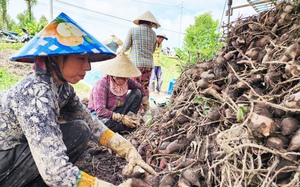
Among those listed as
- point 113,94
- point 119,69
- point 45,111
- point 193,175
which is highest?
point 119,69

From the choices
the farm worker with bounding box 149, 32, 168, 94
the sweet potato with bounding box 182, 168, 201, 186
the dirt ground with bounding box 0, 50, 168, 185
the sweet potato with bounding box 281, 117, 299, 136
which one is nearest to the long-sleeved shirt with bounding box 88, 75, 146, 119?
the dirt ground with bounding box 0, 50, 168, 185

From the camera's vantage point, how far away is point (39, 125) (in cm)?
108

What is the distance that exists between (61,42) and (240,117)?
829mm

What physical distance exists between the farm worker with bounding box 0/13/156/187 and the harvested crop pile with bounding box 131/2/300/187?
9.6 inches

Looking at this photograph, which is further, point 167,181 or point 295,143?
point 167,181

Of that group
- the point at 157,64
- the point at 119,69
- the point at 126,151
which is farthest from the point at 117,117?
the point at 157,64

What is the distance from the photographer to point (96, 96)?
90.4 inches

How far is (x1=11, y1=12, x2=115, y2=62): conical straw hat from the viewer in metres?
1.13

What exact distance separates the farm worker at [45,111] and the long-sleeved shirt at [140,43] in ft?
6.21

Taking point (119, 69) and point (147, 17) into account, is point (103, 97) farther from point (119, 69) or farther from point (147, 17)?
point (147, 17)

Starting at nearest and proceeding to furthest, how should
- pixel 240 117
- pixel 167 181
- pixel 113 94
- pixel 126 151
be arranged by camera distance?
pixel 240 117, pixel 167 181, pixel 126 151, pixel 113 94

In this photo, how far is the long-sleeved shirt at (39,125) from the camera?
1.07 metres

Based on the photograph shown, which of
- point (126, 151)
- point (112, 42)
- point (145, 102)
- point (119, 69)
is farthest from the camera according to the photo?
point (112, 42)

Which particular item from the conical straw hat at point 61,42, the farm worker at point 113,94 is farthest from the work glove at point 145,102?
the conical straw hat at point 61,42
